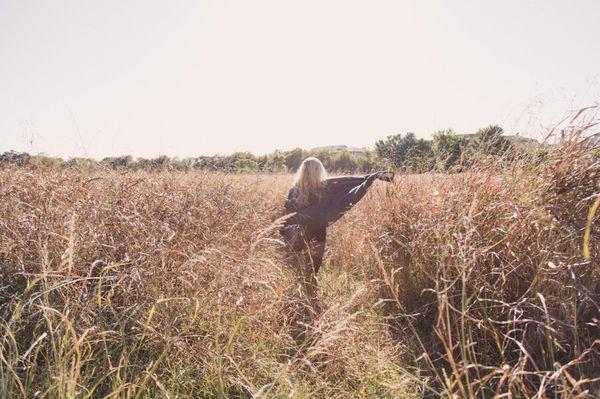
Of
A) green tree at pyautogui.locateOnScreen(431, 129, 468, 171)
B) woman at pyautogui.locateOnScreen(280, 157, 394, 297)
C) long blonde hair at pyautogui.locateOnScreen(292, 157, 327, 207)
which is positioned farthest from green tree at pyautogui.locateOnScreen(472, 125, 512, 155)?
long blonde hair at pyautogui.locateOnScreen(292, 157, 327, 207)

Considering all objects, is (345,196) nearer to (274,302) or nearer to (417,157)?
(417,157)

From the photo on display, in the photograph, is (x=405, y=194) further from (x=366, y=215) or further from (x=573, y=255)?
(x=573, y=255)

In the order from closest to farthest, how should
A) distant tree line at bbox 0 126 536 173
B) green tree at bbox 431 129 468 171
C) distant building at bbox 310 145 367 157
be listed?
distant tree line at bbox 0 126 536 173, green tree at bbox 431 129 468 171, distant building at bbox 310 145 367 157

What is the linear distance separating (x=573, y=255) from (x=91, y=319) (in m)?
2.66

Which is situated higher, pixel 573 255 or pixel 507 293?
pixel 573 255

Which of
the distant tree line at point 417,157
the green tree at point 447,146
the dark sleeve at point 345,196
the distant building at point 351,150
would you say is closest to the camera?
the distant tree line at point 417,157

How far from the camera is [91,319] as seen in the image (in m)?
1.56

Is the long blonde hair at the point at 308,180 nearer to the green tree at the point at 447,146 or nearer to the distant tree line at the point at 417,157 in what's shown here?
the distant tree line at the point at 417,157

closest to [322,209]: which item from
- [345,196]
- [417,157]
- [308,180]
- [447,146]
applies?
[345,196]

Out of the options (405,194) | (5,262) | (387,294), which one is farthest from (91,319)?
(405,194)

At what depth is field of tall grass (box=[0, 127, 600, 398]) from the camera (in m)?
1.52

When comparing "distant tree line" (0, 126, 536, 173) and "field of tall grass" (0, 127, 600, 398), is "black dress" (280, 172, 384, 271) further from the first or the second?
"field of tall grass" (0, 127, 600, 398)

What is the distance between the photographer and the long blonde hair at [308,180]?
4.21 meters

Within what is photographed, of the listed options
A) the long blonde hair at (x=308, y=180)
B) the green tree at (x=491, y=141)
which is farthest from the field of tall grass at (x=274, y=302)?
the long blonde hair at (x=308, y=180)
